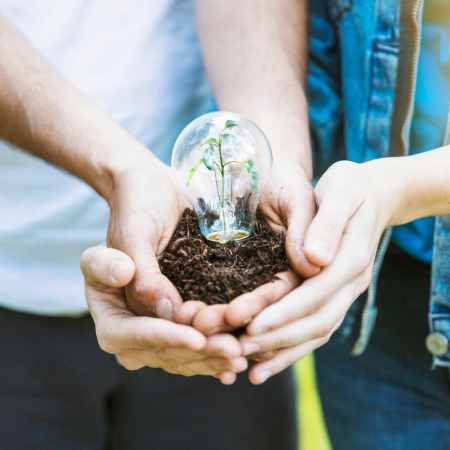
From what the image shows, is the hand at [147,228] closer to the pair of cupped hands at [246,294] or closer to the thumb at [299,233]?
the pair of cupped hands at [246,294]

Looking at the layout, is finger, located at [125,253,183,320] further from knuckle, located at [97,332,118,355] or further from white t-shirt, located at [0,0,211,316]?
white t-shirt, located at [0,0,211,316]

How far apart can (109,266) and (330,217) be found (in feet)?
2.37

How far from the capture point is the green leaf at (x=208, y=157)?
6.65 ft

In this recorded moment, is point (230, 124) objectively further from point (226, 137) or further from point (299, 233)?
point (299, 233)

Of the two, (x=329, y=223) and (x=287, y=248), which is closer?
(x=329, y=223)

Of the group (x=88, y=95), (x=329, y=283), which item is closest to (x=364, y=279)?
(x=329, y=283)

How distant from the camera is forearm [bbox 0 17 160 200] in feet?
6.77

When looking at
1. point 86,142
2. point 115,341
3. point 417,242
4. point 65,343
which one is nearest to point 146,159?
point 86,142

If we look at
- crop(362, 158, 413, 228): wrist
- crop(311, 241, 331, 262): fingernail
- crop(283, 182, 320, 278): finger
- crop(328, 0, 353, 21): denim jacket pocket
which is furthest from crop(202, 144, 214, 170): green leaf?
crop(328, 0, 353, 21): denim jacket pocket

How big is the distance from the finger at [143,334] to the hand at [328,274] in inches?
6.8

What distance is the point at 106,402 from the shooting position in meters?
2.57

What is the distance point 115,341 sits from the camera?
4.98ft

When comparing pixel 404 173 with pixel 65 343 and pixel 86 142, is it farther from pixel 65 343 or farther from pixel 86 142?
pixel 65 343

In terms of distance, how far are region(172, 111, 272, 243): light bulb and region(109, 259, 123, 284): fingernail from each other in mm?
617
